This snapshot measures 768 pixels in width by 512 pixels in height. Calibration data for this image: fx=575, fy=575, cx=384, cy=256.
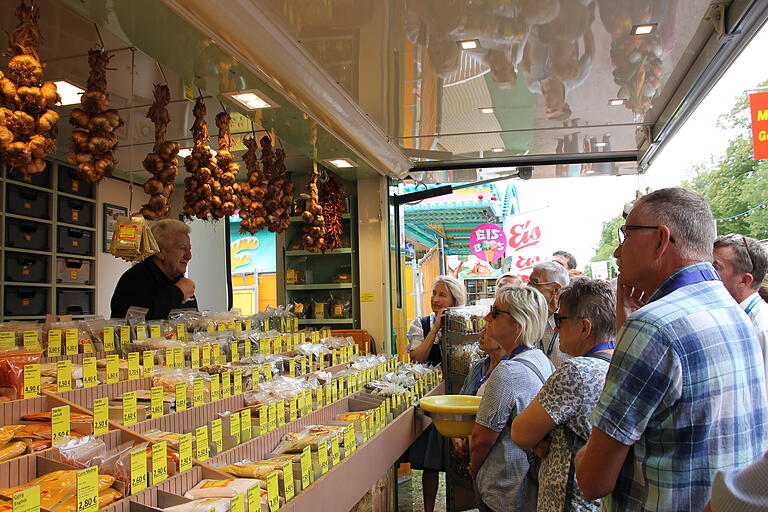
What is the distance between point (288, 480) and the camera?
182cm

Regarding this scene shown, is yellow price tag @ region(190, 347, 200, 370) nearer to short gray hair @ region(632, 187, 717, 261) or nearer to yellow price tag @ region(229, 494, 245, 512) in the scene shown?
yellow price tag @ region(229, 494, 245, 512)

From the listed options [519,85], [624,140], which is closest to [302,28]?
[519,85]

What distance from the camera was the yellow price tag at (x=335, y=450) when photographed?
86.8 inches

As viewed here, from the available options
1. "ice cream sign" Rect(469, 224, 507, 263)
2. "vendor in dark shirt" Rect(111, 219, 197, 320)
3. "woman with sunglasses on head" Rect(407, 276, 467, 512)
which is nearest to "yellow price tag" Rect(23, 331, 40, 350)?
"vendor in dark shirt" Rect(111, 219, 197, 320)

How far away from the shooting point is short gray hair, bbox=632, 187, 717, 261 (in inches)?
59.7

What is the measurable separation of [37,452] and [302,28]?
2238mm

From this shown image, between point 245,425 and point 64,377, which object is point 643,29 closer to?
point 245,425

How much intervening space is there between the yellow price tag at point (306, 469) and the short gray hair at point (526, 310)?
124cm

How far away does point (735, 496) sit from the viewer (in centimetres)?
60

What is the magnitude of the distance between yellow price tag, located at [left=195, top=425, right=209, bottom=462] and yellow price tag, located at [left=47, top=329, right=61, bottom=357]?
82cm

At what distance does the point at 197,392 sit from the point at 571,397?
1419mm

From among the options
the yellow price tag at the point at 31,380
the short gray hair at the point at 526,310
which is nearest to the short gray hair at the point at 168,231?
the yellow price tag at the point at 31,380

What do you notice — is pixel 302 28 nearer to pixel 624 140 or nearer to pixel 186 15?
pixel 186 15

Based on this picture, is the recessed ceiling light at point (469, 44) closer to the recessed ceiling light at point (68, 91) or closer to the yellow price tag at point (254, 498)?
the yellow price tag at point (254, 498)
